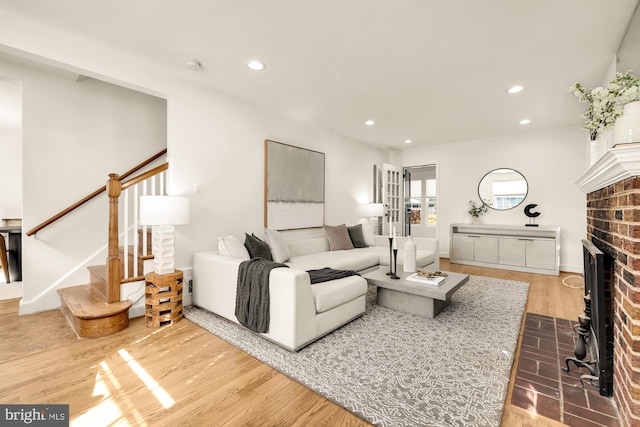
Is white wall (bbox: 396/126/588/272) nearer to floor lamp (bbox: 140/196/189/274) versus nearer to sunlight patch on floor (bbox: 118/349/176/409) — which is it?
floor lamp (bbox: 140/196/189/274)

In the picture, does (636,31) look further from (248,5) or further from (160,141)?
(160,141)

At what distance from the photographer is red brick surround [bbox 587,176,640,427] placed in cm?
132

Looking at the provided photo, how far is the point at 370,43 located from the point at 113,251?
299cm

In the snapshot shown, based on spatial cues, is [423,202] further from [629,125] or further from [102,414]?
[102,414]

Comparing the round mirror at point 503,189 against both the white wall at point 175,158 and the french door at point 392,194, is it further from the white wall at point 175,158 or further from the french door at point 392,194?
the white wall at point 175,158

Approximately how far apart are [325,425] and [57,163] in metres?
3.90

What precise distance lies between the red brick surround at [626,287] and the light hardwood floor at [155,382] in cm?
39

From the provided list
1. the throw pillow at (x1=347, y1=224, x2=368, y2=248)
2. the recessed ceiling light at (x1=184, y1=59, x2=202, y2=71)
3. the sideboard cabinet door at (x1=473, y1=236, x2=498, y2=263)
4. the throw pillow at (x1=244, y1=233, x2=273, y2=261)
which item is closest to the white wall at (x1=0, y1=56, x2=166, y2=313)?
the recessed ceiling light at (x1=184, y1=59, x2=202, y2=71)

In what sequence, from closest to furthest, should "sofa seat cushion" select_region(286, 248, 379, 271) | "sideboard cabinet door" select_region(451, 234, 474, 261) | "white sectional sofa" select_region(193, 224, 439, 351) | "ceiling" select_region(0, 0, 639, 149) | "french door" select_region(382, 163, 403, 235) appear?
"ceiling" select_region(0, 0, 639, 149)
"white sectional sofa" select_region(193, 224, 439, 351)
"sofa seat cushion" select_region(286, 248, 379, 271)
"sideboard cabinet door" select_region(451, 234, 474, 261)
"french door" select_region(382, 163, 403, 235)

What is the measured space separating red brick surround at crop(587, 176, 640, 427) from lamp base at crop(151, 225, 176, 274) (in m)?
3.24

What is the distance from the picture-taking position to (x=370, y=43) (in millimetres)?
2459

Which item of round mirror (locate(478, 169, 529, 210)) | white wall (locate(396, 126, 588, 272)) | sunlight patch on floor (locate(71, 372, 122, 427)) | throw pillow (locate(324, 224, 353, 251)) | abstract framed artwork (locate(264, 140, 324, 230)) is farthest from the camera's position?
round mirror (locate(478, 169, 529, 210))

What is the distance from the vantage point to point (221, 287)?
281cm

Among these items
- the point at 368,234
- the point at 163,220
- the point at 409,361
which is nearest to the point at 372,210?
the point at 368,234
